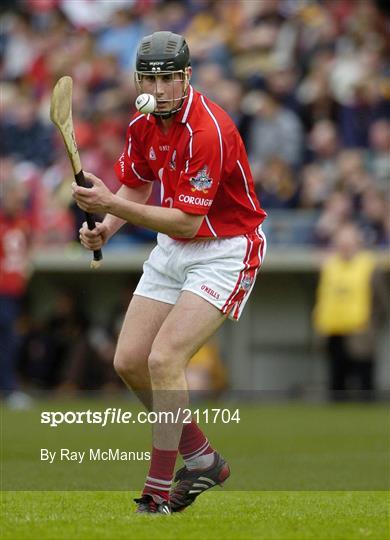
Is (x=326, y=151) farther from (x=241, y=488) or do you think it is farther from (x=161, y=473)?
(x=161, y=473)

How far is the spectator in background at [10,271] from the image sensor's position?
48.3ft

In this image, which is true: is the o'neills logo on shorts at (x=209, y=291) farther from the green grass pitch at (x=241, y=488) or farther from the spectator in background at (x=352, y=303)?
the spectator in background at (x=352, y=303)

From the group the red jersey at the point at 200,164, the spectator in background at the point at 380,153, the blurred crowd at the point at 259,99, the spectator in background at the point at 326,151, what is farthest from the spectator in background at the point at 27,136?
the red jersey at the point at 200,164

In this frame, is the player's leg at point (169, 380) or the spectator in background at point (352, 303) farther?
the spectator in background at point (352, 303)

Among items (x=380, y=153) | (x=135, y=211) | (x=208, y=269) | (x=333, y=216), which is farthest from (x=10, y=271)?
(x=135, y=211)

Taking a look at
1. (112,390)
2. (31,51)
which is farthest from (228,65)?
(112,390)

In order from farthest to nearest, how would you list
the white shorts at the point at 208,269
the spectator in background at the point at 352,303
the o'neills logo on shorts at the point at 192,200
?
the spectator in background at the point at 352,303
the white shorts at the point at 208,269
the o'neills logo on shorts at the point at 192,200

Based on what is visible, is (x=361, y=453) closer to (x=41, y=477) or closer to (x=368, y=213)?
(x=41, y=477)

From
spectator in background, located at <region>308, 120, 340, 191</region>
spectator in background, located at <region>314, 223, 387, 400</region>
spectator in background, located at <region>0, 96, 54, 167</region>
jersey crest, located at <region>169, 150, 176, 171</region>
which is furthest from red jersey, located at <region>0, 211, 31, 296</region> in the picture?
jersey crest, located at <region>169, 150, 176, 171</region>

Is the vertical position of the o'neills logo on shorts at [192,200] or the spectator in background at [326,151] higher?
the o'neills logo on shorts at [192,200]

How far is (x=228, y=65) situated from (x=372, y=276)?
4.12 meters

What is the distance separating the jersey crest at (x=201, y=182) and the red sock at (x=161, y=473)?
1.29 m

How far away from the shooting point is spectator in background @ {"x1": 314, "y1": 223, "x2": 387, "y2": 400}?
1491 centimetres

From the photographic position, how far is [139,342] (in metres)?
6.85
